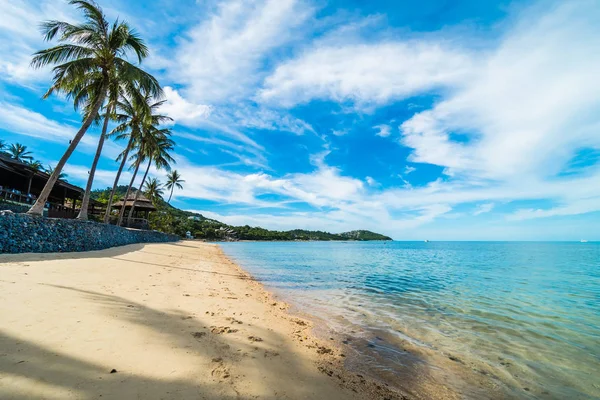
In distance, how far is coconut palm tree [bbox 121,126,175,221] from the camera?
27.4m

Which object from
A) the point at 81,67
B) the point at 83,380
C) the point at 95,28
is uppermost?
the point at 95,28

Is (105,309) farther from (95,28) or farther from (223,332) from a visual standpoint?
(95,28)

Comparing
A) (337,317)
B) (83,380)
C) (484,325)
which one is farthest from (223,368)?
(484,325)

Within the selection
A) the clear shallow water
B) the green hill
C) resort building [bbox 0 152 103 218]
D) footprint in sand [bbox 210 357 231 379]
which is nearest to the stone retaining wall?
resort building [bbox 0 152 103 218]

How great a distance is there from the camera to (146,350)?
10.2 feet

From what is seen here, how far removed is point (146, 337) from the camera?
11.4ft

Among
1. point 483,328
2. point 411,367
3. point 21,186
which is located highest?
point 21,186

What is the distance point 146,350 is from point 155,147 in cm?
3040

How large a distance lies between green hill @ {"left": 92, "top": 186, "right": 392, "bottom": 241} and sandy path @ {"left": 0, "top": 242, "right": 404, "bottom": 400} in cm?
4083

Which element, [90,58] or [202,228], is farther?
[202,228]

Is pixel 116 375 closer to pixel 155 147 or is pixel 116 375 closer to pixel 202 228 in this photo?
pixel 155 147

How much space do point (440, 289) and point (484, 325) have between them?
4.74 meters

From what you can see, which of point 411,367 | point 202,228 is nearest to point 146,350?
point 411,367

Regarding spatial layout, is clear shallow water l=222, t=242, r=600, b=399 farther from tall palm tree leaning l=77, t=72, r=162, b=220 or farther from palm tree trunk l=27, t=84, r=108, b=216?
tall palm tree leaning l=77, t=72, r=162, b=220
